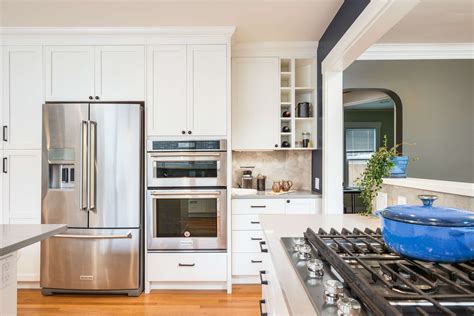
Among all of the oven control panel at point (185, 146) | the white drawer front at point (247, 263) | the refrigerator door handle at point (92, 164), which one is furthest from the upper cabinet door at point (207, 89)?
the white drawer front at point (247, 263)

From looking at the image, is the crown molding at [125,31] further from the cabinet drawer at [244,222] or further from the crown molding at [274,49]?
the cabinet drawer at [244,222]

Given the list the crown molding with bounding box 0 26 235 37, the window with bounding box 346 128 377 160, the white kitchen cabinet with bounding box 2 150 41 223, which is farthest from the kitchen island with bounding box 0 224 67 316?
the window with bounding box 346 128 377 160

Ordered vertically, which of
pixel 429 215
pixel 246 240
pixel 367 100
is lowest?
pixel 246 240

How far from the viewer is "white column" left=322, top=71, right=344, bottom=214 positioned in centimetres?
301

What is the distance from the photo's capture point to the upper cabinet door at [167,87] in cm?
299

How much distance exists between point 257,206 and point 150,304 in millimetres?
1331

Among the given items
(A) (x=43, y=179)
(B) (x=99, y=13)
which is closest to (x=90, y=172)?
(A) (x=43, y=179)

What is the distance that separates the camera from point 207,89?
9.82 ft

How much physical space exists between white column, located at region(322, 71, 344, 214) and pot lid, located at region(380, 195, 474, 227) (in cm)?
212

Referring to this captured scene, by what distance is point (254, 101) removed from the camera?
3.42 meters

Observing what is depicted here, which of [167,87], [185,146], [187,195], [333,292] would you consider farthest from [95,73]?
[333,292]

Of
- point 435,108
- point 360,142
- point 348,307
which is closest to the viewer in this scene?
point 348,307

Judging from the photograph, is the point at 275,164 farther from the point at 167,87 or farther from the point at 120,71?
the point at 120,71

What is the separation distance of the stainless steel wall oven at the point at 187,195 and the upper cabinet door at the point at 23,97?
1.20 metres
